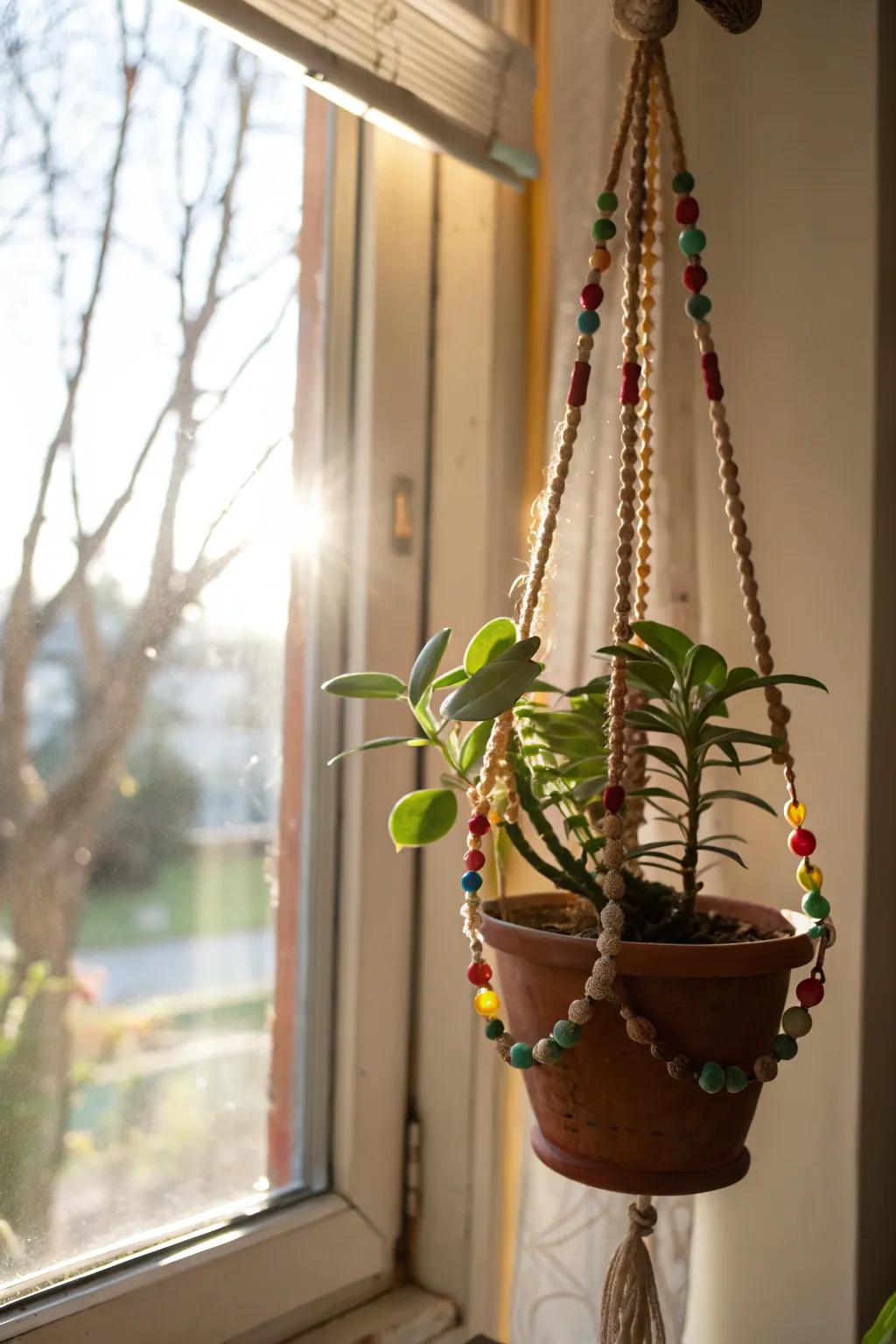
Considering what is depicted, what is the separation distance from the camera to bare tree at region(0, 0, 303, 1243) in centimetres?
93

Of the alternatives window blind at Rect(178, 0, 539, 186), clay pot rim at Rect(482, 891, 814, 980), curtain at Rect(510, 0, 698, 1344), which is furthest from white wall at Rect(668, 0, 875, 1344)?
clay pot rim at Rect(482, 891, 814, 980)

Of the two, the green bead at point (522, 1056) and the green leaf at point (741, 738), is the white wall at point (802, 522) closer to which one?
the green leaf at point (741, 738)

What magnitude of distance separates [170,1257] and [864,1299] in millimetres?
640

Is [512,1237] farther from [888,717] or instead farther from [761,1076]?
[888,717]

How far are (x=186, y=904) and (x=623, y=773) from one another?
0.47m

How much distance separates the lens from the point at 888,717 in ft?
3.48

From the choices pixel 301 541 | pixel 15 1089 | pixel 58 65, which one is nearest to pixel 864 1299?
pixel 15 1089

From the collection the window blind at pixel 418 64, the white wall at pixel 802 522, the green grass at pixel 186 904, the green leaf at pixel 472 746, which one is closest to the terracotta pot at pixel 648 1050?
the green leaf at pixel 472 746

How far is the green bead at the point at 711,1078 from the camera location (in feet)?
2.43

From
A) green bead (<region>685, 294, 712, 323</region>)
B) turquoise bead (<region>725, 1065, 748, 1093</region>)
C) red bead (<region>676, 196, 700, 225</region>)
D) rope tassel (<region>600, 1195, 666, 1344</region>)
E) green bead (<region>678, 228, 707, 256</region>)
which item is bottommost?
rope tassel (<region>600, 1195, 666, 1344</region>)

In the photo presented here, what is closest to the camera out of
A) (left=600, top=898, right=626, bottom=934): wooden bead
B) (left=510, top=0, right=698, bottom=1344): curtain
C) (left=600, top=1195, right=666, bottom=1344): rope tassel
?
(left=600, top=898, right=626, bottom=934): wooden bead

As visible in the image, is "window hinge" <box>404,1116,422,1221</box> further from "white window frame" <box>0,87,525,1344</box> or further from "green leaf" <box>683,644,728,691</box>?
"green leaf" <box>683,644,728,691</box>

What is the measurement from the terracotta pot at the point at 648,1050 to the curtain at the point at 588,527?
31 cm

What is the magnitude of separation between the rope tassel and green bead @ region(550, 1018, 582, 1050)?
0.20m
